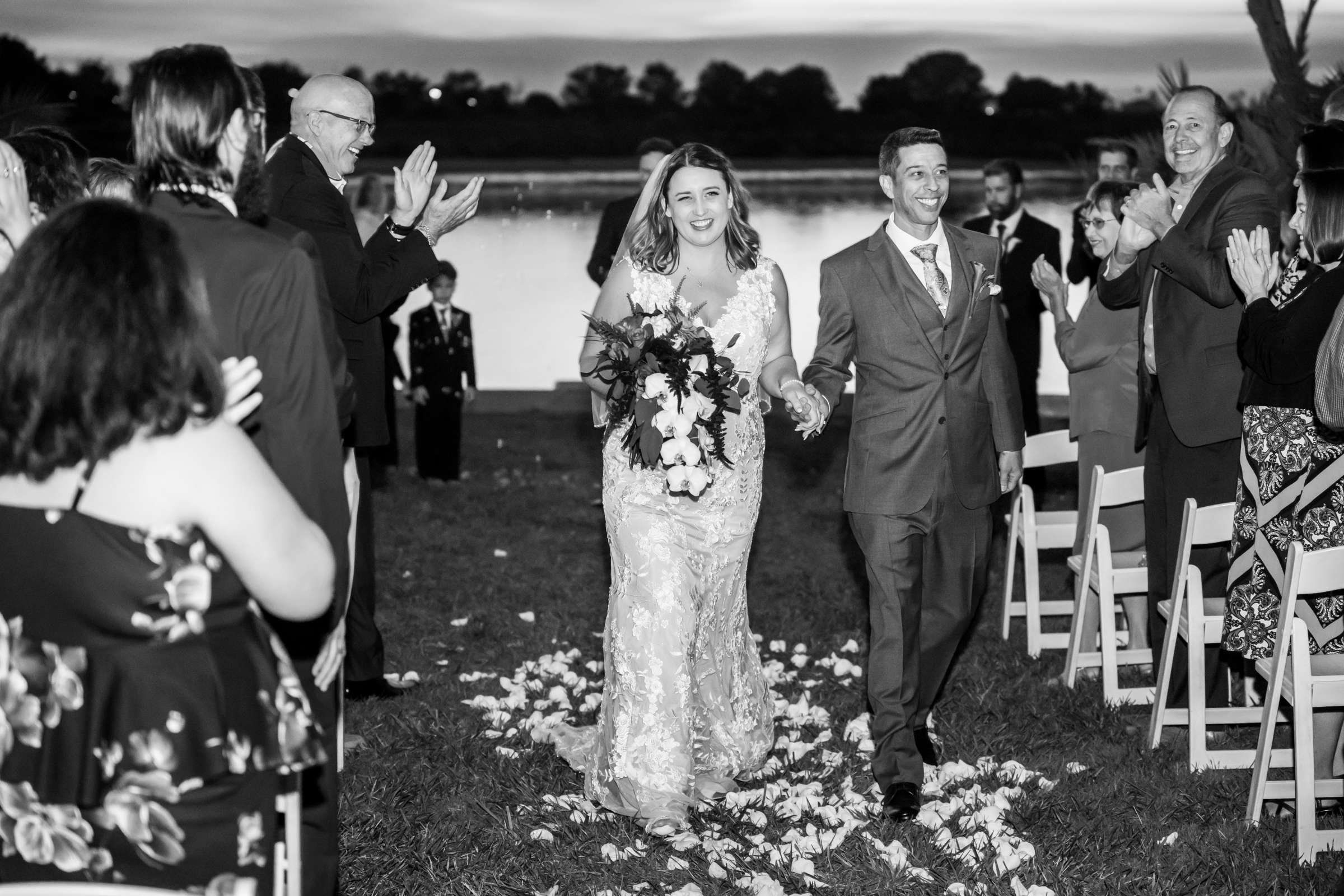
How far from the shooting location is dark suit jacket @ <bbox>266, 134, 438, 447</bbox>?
5121 mm

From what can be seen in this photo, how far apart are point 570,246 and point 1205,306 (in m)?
26.8

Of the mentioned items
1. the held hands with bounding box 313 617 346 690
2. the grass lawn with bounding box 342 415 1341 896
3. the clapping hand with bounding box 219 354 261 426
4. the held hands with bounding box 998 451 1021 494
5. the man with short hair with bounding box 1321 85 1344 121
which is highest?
the man with short hair with bounding box 1321 85 1344 121

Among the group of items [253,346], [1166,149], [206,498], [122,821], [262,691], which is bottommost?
[122,821]

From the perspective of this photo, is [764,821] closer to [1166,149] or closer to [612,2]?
[1166,149]

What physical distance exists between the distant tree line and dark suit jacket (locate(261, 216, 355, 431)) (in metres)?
27.2

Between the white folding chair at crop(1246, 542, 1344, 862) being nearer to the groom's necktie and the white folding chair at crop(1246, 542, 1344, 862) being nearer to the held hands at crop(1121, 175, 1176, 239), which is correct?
the groom's necktie

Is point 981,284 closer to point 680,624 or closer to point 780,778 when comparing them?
Result: point 680,624

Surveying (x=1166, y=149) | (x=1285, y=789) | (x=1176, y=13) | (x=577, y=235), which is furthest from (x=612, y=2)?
(x=1285, y=789)

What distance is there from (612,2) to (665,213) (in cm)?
2797

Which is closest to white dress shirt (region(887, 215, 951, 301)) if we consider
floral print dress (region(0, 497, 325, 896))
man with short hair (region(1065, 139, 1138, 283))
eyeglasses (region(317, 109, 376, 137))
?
eyeglasses (region(317, 109, 376, 137))

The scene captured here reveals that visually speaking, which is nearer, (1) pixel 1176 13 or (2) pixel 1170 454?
(2) pixel 1170 454

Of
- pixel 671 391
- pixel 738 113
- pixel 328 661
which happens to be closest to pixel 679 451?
pixel 671 391

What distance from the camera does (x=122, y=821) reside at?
7.91 ft

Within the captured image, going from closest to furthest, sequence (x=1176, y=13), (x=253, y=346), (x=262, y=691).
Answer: (x=262, y=691), (x=253, y=346), (x=1176, y=13)
